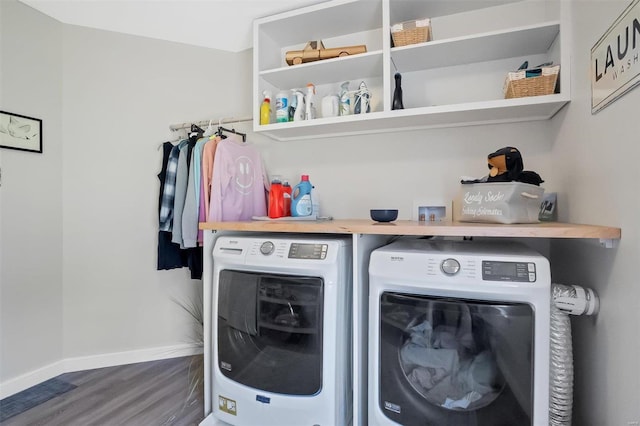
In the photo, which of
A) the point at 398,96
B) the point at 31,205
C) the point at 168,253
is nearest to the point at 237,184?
the point at 168,253

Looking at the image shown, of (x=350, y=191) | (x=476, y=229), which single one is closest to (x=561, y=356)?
(x=476, y=229)

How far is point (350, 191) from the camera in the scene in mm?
2021

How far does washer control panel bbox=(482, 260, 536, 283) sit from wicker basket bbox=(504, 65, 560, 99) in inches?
35.1

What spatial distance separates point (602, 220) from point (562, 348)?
1.53ft

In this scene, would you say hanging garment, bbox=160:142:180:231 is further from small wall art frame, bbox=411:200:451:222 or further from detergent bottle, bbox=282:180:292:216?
small wall art frame, bbox=411:200:451:222

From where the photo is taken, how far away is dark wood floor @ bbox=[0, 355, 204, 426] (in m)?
1.60

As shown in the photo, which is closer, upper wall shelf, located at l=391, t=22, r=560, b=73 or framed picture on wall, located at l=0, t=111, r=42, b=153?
upper wall shelf, located at l=391, t=22, r=560, b=73

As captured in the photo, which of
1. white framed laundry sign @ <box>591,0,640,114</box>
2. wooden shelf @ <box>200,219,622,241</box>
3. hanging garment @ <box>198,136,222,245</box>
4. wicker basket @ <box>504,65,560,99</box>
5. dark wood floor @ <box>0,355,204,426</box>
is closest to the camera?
white framed laundry sign @ <box>591,0,640,114</box>

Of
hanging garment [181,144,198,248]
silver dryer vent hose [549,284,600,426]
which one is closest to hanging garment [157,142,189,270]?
hanging garment [181,144,198,248]

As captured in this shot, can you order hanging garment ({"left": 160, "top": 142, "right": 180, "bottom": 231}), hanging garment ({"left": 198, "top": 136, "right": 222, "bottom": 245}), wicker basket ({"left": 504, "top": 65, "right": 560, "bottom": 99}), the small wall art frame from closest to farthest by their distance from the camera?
wicker basket ({"left": 504, "top": 65, "right": 560, "bottom": 99}) < the small wall art frame < hanging garment ({"left": 198, "top": 136, "right": 222, "bottom": 245}) < hanging garment ({"left": 160, "top": 142, "right": 180, "bottom": 231})

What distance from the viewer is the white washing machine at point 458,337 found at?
98 centimetres

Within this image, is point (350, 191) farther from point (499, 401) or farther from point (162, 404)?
point (162, 404)

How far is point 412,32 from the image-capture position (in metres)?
1.60

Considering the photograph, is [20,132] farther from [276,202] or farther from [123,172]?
[276,202]
